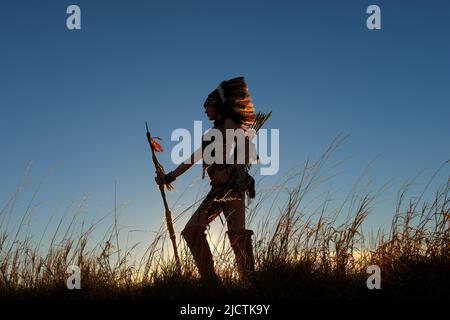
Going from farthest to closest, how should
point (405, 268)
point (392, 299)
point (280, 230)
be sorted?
point (280, 230)
point (405, 268)
point (392, 299)

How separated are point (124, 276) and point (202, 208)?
92 cm

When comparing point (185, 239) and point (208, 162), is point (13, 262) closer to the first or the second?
point (185, 239)

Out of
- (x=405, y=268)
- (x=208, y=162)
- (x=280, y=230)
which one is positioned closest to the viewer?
(x=405, y=268)

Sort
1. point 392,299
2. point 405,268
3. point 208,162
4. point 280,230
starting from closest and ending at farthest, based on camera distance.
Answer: point 392,299 < point 405,268 < point 280,230 < point 208,162

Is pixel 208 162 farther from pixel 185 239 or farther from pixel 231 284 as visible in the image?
pixel 231 284

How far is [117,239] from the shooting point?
522cm

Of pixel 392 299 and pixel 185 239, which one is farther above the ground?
pixel 185 239

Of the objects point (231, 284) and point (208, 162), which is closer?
point (231, 284)

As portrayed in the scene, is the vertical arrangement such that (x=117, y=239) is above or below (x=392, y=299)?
above

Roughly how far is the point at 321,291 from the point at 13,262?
9.46ft
